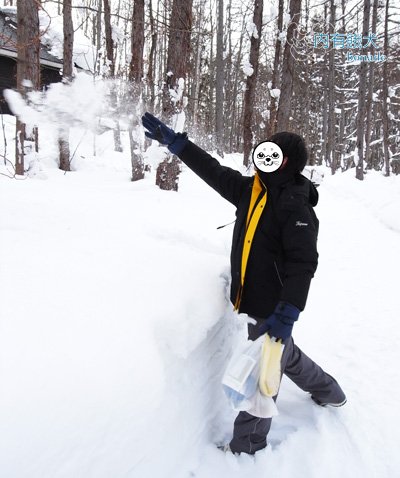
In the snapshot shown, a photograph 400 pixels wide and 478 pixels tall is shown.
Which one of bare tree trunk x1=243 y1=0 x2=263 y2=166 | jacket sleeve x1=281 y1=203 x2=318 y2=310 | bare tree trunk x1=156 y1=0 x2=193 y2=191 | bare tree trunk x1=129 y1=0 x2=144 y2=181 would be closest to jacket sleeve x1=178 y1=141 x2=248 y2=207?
jacket sleeve x1=281 y1=203 x2=318 y2=310

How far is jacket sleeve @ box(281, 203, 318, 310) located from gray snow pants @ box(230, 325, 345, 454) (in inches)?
15.9

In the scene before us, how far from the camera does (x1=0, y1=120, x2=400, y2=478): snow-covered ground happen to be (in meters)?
1.35

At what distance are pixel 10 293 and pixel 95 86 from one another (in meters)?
3.21

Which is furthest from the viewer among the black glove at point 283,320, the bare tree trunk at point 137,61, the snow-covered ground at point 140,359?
the bare tree trunk at point 137,61

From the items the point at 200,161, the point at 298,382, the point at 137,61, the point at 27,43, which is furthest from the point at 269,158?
the point at 137,61

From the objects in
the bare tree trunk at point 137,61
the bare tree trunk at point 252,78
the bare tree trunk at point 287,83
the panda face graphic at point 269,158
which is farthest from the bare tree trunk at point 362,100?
the panda face graphic at point 269,158

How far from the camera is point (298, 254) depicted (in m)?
1.74

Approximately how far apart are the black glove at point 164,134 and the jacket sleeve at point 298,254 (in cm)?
85

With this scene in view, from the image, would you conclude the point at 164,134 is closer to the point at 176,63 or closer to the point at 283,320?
the point at 283,320

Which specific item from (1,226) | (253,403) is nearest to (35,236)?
(1,226)

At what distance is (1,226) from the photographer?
2.41m

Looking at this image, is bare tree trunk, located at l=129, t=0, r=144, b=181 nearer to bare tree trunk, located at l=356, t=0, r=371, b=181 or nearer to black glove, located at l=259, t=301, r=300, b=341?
black glove, located at l=259, t=301, r=300, b=341

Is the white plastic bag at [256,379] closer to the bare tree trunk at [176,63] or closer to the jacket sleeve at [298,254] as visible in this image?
the jacket sleeve at [298,254]

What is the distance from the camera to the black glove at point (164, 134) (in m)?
2.21
